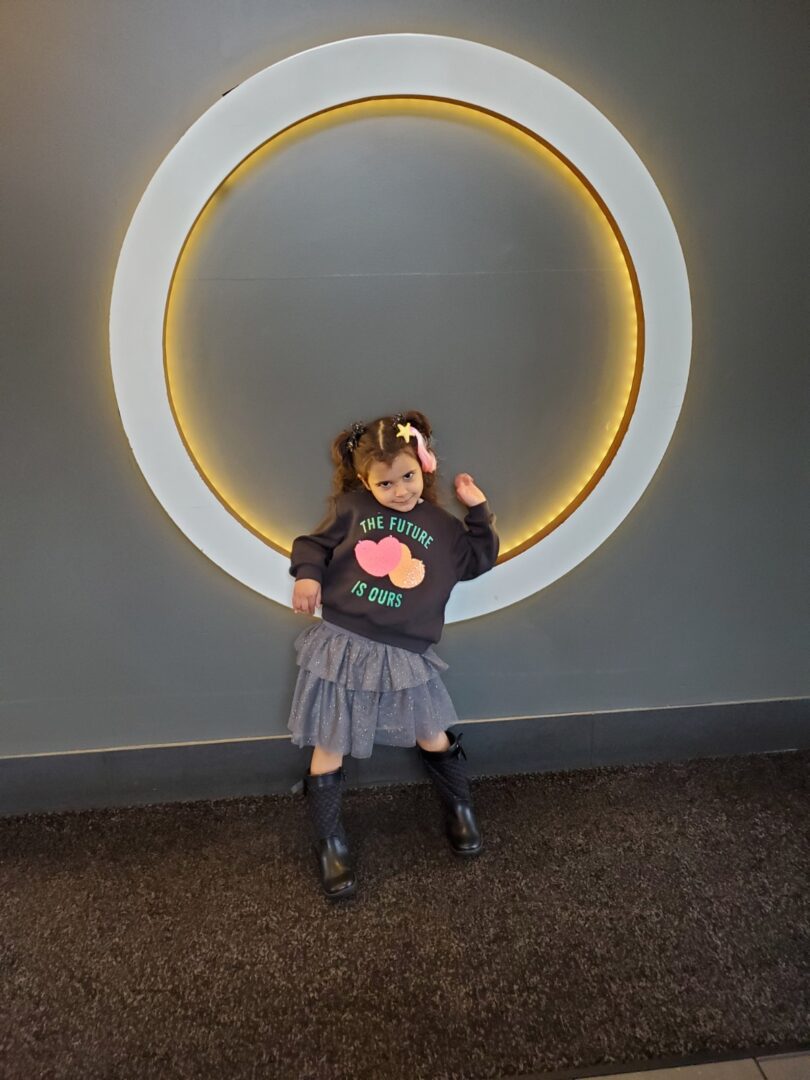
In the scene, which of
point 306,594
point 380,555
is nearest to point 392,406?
point 380,555

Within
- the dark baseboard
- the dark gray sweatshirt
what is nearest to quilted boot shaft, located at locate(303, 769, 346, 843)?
the dark baseboard

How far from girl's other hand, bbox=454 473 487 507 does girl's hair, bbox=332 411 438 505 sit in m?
0.06

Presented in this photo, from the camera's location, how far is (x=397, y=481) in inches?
53.0

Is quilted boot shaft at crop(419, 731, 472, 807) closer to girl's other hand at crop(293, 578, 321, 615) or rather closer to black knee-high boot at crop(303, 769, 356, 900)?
black knee-high boot at crop(303, 769, 356, 900)

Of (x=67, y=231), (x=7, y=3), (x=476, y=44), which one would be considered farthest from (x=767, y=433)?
(x=7, y=3)

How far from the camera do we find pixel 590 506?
1.55 meters

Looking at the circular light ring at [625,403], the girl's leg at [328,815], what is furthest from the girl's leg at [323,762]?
the circular light ring at [625,403]

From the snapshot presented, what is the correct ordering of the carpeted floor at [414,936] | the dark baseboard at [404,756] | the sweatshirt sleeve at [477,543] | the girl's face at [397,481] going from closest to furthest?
the carpeted floor at [414,936] < the girl's face at [397,481] < the sweatshirt sleeve at [477,543] < the dark baseboard at [404,756]

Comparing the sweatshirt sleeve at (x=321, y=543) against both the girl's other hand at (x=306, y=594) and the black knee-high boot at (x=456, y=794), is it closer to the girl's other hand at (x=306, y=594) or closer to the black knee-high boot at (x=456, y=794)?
the girl's other hand at (x=306, y=594)

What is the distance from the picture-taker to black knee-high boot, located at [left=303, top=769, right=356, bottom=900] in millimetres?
1367

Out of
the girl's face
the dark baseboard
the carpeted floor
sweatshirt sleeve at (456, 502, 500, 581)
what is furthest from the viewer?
the dark baseboard

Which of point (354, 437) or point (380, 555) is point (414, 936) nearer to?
point (380, 555)

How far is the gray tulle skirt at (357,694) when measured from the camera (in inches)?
55.2

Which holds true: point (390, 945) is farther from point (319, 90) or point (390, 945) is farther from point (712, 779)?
point (319, 90)
